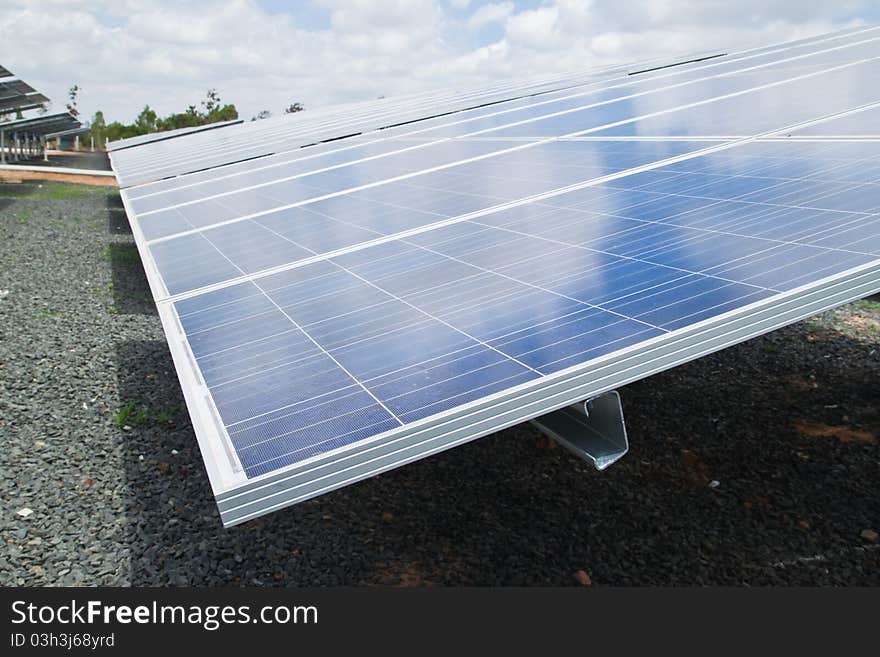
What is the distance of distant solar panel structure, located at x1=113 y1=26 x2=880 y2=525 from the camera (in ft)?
14.0

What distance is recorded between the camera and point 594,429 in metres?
5.18

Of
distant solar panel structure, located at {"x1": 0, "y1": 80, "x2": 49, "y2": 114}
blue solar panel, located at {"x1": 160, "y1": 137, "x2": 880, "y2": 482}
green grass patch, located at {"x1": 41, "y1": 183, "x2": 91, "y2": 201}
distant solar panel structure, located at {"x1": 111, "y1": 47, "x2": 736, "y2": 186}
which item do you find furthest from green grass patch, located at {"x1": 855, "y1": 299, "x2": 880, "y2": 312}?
distant solar panel structure, located at {"x1": 0, "y1": 80, "x2": 49, "y2": 114}

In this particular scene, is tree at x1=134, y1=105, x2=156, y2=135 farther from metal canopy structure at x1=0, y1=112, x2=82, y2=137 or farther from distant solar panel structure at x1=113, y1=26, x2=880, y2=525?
distant solar panel structure at x1=113, y1=26, x2=880, y2=525

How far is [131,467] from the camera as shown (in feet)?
29.9

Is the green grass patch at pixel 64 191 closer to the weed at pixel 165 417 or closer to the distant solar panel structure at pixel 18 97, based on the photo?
the distant solar panel structure at pixel 18 97

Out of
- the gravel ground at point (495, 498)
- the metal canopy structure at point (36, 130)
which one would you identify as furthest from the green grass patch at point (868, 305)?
the metal canopy structure at point (36, 130)

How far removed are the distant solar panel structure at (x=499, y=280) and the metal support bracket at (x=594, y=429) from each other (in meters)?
0.02

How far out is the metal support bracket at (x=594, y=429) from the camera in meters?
4.94

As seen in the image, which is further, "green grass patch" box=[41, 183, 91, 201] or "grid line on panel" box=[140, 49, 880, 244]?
"green grass patch" box=[41, 183, 91, 201]

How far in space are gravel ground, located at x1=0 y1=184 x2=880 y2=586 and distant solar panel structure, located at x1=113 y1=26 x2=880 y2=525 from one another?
7.94ft

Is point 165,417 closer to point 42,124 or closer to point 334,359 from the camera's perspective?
point 334,359

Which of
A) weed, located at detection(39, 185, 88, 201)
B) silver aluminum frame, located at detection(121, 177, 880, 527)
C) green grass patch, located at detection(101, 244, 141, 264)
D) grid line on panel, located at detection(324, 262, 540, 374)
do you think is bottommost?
silver aluminum frame, located at detection(121, 177, 880, 527)

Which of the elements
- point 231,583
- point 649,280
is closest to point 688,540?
point 649,280

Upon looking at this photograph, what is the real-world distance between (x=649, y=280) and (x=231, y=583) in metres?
4.57
